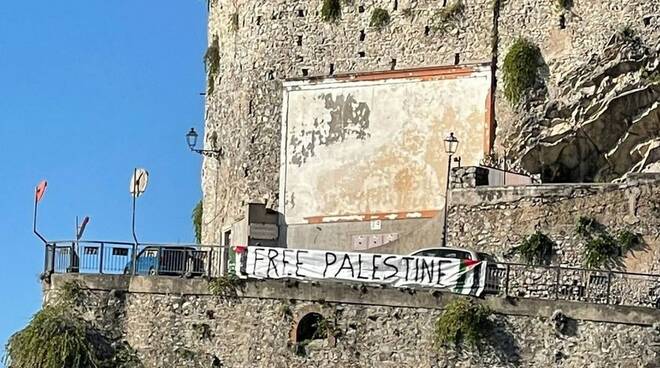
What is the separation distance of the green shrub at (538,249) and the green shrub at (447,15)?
25.3ft

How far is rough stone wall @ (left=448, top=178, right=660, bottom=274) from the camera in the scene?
4056 centimetres

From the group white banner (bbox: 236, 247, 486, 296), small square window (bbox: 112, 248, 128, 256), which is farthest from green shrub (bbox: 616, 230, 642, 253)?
small square window (bbox: 112, 248, 128, 256)

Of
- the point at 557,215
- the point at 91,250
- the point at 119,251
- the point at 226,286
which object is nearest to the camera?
the point at 226,286

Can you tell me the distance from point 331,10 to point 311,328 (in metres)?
12.3

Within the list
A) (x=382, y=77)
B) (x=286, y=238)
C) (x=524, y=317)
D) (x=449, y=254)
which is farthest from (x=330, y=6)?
(x=524, y=317)

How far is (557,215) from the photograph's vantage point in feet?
137

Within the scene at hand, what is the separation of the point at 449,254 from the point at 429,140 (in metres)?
6.98

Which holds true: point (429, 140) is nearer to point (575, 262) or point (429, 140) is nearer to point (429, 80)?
point (429, 80)

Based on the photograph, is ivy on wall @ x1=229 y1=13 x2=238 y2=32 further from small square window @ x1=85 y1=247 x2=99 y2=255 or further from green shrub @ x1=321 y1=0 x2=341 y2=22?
small square window @ x1=85 y1=247 x2=99 y2=255

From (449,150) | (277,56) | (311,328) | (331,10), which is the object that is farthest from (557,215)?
Answer: (277,56)

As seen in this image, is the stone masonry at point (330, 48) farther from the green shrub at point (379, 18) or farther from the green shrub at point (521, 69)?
the green shrub at point (521, 69)

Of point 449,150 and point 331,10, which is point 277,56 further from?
point 449,150

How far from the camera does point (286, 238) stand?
47.7m

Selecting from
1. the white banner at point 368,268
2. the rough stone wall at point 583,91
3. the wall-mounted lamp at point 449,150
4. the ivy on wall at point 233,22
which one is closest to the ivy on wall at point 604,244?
the rough stone wall at point 583,91
